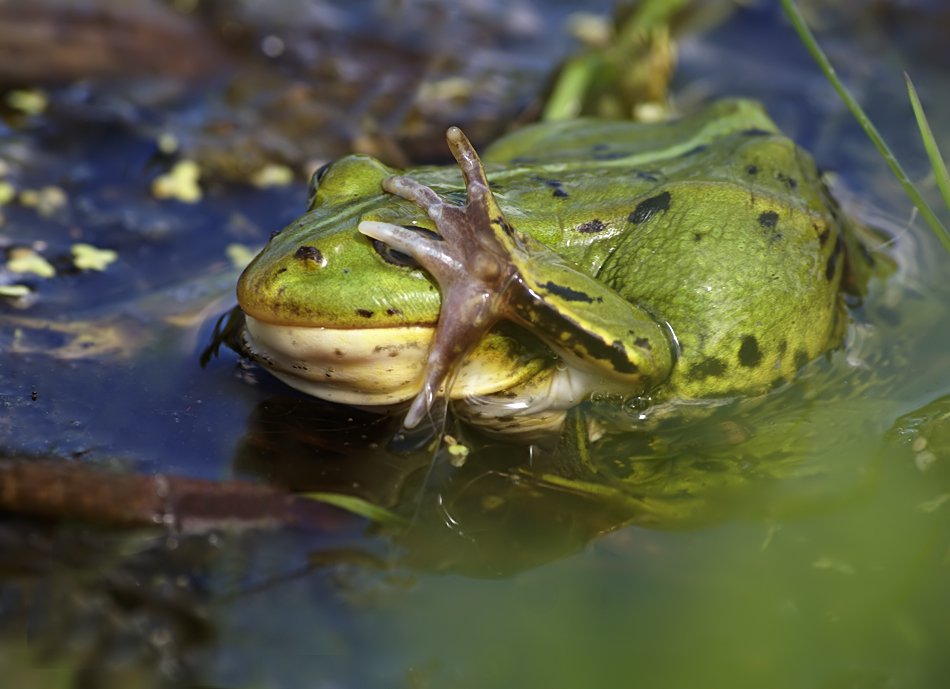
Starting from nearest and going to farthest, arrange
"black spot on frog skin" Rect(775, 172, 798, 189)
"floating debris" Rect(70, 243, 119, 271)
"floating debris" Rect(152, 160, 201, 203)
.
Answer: "black spot on frog skin" Rect(775, 172, 798, 189), "floating debris" Rect(70, 243, 119, 271), "floating debris" Rect(152, 160, 201, 203)

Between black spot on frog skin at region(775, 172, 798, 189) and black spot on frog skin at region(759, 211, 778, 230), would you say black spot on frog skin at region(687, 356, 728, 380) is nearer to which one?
black spot on frog skin at region(759, 211, 778, 230)

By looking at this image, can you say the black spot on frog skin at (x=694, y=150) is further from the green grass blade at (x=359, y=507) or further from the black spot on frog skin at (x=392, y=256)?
the green grass blade at (x=359, y=507)

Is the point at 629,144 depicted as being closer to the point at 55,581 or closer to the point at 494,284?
the point at 494,284

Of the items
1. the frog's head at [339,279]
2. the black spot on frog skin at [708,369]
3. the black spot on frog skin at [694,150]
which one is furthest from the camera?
the black spot on frog skin at [694,150]

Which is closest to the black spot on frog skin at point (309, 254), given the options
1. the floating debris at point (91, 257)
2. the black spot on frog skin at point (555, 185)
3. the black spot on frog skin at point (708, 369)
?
the black spot on frog skin at point (555, 185)

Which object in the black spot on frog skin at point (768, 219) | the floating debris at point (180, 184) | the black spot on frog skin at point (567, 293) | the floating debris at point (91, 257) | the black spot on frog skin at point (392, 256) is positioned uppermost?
the black spot on frog skin at point (768, 219)

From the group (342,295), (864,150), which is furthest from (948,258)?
(342,295)

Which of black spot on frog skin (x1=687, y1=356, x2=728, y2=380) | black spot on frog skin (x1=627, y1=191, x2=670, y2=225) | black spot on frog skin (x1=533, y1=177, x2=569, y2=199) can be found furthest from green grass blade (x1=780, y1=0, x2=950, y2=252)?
black spot on frog skin (x1=533, y1=177, x2=569, y2=199)
